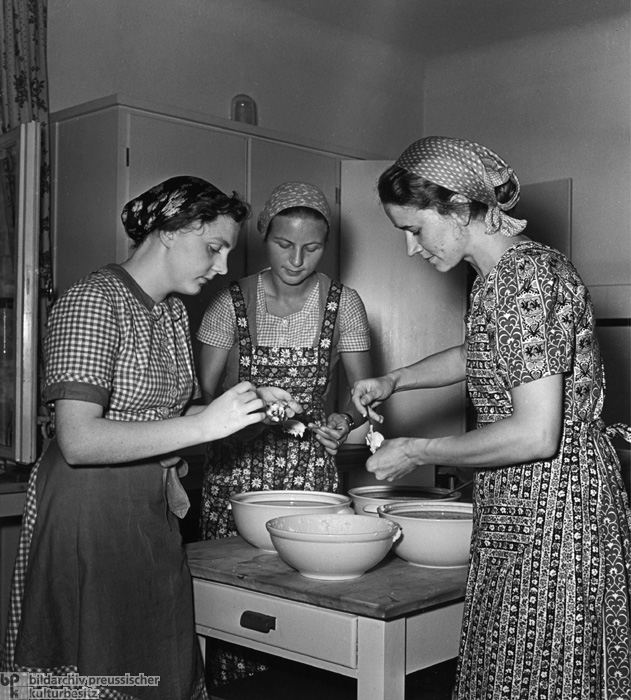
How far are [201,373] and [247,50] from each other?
224cm

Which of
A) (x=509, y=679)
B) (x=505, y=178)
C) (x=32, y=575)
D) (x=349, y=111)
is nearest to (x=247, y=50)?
(x=349, y=111)

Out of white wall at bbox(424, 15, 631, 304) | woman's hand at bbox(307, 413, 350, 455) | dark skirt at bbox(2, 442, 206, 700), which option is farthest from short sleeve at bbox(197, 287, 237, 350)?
white wall at bbox(424, 15, 631, 304)

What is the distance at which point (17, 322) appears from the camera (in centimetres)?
266

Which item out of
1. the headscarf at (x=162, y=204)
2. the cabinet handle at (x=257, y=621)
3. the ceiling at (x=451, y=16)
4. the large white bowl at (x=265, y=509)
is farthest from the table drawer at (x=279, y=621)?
the ceiling at (x=451, y=16)

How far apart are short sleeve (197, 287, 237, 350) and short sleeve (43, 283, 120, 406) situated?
119 cm

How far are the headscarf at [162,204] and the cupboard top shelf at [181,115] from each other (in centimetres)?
159

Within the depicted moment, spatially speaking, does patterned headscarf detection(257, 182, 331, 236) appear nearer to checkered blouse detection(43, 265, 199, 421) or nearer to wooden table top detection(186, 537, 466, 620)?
checkered blouse detection(43, 265, 199, 421)

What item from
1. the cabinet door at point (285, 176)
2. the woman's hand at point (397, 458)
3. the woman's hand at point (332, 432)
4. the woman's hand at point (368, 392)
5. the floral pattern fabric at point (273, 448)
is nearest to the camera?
the woman's hand at point (397, 458)

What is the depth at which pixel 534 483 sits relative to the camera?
5.61 feet

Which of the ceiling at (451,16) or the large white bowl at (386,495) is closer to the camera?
the large white bowl at (386,495)

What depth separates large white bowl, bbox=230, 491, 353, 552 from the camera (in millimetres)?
2082

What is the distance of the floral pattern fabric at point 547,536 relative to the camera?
5.37 feet

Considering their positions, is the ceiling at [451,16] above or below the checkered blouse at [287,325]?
above

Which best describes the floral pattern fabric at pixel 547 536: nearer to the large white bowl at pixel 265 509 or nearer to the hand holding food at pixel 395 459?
the hand holding food at pixel 395 459
